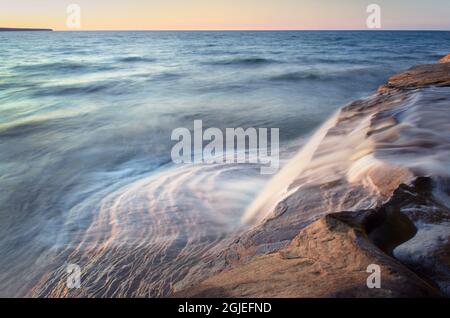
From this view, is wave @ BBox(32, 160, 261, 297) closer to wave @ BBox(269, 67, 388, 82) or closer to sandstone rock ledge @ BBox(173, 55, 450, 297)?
sandstone rock ledge @ BBox(173, 55, 450, 297)

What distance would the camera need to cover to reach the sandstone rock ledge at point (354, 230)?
6.21 ft

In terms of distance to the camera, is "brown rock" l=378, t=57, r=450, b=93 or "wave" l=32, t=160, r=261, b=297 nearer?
"wave" l=32, t=160, r=261, b=297

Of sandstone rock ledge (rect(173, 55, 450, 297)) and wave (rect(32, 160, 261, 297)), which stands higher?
sandstone rock ledge (rect(173, 55, 450, 297))

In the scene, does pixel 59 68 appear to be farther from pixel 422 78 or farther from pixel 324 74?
pixel 422 78

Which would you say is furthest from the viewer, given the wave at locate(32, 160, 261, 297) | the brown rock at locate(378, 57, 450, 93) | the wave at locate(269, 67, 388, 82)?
the wave at locate(269, 67, 388, 82)

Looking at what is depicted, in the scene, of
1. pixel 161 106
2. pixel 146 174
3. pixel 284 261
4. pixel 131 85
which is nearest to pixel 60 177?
pixel 146 174

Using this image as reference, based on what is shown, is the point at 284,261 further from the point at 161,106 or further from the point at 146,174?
the point at 161,106

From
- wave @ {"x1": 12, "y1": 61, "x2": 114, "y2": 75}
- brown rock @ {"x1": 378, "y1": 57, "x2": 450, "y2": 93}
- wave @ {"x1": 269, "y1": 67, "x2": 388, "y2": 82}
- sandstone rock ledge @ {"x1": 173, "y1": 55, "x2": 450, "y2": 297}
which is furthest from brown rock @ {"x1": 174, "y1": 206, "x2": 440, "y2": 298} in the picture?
wave @ {"x1": 12, "y1": 61, "x2": 114, "y2": 75}

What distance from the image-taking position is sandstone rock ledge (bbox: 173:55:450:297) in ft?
6.21

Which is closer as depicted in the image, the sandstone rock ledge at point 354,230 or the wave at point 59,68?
the sandstone rock ledge at point 354,230

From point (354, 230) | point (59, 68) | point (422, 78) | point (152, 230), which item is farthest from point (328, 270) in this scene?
point (59, 68)

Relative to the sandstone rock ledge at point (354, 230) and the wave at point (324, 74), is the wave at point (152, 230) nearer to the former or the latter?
the sandstone rock ledge at point (354, 230)

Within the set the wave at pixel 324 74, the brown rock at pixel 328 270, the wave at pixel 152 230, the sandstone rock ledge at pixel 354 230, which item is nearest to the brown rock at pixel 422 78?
the sandstone rock ledge at pixel 354 230

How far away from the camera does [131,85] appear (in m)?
16.6
